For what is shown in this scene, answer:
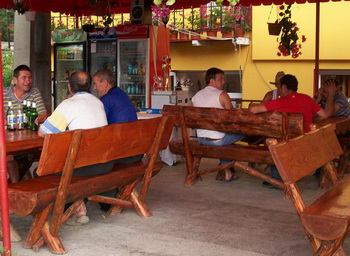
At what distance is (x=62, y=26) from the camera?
15.7m

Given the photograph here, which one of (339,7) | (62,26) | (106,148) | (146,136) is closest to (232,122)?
(146,136)

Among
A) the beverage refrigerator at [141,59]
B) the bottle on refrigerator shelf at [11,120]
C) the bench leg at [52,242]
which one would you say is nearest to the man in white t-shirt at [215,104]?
the bottle on refrigerator shelf at [11,120]

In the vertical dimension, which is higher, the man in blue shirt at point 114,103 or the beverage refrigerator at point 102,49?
the beverage refrigerator at point 102,49

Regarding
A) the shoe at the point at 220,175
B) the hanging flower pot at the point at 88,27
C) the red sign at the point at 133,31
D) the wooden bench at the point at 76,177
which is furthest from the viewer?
the hanging flower pot at the point at 88,27

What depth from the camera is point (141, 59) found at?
35.2ft

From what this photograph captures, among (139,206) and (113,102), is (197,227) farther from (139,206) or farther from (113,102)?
(113,102)

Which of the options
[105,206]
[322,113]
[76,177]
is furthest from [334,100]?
[76,177]

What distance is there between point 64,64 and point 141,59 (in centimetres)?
232

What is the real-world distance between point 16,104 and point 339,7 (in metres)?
8.54

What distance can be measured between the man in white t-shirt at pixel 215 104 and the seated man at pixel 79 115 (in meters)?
1.92

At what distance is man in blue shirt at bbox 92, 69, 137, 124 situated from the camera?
587cm

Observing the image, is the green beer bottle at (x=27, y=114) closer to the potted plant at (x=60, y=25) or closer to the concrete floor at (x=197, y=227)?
the concrete floor at (x=197, y=227)

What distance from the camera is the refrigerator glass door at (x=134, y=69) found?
34.7ft

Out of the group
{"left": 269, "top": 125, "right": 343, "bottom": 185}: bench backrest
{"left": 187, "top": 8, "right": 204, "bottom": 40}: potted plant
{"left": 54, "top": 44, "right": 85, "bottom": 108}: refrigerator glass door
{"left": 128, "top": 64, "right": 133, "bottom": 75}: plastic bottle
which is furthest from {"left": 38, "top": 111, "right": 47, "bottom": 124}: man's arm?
{"left": 187, "top": 8, "right": 204, "bottom": 40}: potted plant
